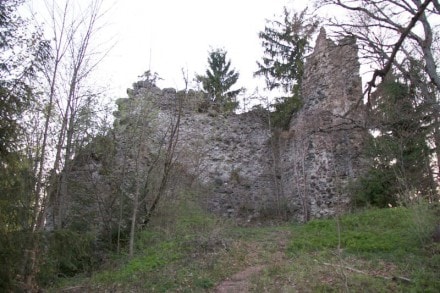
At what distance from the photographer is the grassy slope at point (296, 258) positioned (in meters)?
7.08

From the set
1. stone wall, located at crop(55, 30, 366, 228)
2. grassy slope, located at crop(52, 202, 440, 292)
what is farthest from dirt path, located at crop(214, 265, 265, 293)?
stone wall, located at crop(55, 30, 366, 228)

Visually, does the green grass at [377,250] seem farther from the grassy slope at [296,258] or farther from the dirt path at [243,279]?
the dirt path at [243,279]

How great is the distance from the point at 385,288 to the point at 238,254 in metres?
3.35

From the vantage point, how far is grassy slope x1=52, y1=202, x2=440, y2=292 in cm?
708

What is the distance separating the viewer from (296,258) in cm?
852

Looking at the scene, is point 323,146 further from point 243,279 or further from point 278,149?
point 243,279

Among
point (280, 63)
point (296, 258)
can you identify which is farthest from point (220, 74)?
point (296, 258)

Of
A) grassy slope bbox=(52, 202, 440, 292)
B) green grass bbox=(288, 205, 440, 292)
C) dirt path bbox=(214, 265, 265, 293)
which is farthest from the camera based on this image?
dirt path bbox=(214, 265, 265, 293)

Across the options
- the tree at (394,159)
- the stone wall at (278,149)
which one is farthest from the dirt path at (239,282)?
the stone wall at (278,149)

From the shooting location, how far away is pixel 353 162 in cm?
1367

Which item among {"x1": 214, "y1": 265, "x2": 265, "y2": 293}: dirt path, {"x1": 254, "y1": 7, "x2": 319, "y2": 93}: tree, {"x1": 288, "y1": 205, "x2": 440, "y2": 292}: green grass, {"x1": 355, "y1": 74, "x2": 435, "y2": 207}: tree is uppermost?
{"x1": 254, "y1": 7, "x2": 319, "y2": 93}: tree

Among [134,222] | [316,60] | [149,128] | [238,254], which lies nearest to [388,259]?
[238,254]

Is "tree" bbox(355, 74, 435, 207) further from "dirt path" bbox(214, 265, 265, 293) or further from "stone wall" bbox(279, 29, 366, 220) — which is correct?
"dirt path" bbox(214, 265, 265, 293)

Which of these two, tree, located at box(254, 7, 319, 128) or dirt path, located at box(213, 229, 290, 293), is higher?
tree, located at box(254, 7, 319, 128)
